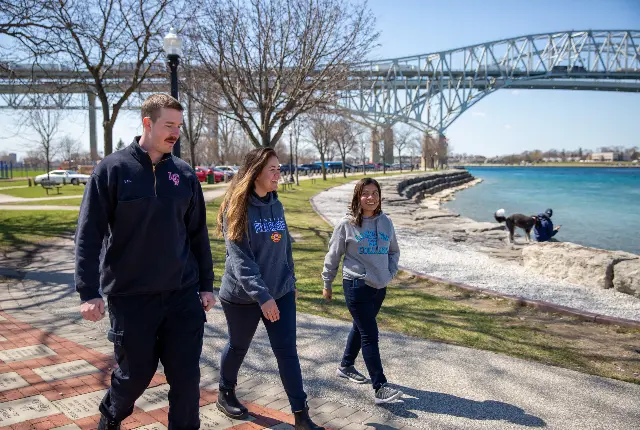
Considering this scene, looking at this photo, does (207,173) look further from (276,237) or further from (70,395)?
(276,237)

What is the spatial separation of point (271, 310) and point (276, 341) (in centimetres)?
27

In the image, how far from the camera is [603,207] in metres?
40.1

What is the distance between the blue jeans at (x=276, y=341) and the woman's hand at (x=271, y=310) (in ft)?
0.53

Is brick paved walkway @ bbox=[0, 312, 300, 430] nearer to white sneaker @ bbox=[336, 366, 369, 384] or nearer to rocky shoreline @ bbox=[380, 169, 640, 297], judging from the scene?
white sneaker @ bbox=[336, 366, 369, 384]

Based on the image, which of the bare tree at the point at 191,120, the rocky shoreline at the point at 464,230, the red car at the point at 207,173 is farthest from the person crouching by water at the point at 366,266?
the red car at the point at 207,173

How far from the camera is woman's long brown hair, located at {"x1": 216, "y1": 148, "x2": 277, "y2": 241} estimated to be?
3.50 metres

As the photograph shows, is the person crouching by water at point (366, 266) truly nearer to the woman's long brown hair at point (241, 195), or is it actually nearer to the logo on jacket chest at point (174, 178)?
the woman's long brown hair at point (241, 195)

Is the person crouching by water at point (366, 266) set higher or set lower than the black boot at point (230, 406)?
higher

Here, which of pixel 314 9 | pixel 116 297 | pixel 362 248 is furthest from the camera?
pixel 314 9

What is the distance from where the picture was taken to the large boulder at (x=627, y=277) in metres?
8.42

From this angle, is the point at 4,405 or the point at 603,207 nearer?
the point at 4,405

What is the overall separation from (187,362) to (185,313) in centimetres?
26

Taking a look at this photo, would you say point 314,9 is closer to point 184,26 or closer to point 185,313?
point 184,26

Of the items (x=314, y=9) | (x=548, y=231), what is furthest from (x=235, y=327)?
(x=548, y=231)
